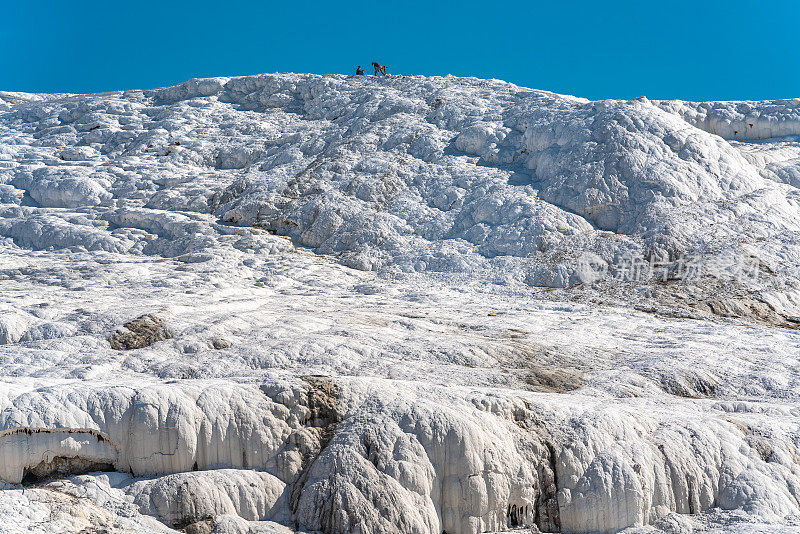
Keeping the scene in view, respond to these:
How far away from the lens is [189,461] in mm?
10727

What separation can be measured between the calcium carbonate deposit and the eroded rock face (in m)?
0.07

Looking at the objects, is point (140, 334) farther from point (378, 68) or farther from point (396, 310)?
point (378, 68)

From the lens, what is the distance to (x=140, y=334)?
16047 millimetres

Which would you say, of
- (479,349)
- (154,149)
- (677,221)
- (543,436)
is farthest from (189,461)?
(154,149)

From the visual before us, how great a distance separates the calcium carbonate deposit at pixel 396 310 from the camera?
10.6 m

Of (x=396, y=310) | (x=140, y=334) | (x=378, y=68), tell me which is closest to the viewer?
(x=140, y=334)

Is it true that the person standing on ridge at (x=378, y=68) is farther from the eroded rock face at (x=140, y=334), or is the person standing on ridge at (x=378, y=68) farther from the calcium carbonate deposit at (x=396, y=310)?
the eroded rock face at (x=140, y=334)

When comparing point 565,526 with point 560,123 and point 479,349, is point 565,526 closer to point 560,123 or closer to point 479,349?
point 479,349

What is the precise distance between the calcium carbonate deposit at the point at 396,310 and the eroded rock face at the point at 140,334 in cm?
7

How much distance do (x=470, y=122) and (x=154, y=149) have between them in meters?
18.2

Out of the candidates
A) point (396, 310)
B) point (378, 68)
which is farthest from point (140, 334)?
point (378, 68)

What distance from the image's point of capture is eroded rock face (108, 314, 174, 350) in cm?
1567

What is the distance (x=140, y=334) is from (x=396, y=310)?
765 centimetres

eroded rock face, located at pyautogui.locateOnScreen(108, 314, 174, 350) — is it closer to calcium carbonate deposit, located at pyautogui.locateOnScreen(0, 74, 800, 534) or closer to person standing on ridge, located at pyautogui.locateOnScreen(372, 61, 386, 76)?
calcium carbonate deposit, located at pyautogui.locateOnScreen(0, 74, 800, 534)
